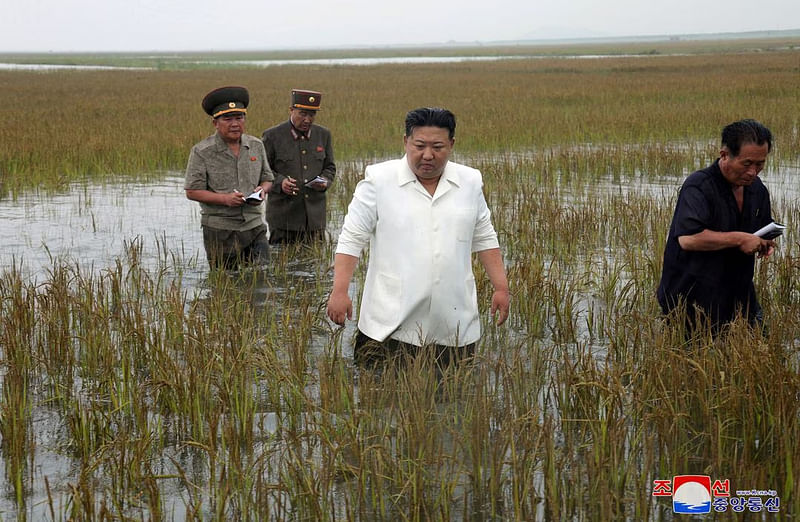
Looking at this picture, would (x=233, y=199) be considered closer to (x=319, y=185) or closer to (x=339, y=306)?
(x=319, y=185)

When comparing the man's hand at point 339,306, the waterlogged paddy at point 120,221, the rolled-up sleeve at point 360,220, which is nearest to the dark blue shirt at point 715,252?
the rolled-up sleeve at point 360,220

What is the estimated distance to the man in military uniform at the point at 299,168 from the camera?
7.16 metres

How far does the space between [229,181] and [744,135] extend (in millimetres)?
3552

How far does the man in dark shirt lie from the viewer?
162 inches

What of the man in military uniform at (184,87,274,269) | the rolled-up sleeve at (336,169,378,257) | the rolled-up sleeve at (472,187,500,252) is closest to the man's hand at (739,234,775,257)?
the rolled-up sleeve at (472,187,500,252)

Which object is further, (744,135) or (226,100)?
(226,100)

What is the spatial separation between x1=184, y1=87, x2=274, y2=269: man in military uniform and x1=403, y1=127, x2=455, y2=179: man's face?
2.47 m

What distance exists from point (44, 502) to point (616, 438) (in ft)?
7.01

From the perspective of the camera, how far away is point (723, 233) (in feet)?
13.6

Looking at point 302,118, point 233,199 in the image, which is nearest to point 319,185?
point 302,118

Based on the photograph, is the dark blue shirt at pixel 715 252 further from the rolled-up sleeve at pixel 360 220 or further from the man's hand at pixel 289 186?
the man's hand at pixel 289 186

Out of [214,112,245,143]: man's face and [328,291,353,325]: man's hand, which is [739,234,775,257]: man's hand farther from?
[214,112,245,143]: man's face

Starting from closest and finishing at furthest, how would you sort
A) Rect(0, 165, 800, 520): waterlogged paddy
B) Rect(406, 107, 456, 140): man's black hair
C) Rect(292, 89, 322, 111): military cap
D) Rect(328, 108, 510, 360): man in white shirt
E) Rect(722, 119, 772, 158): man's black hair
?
1. Rect(0, 165, 800, 520): waterlogged paddy
2. Rect(406, 107, 456, 140): man's black hair
3. Rect(328, 108, 510, 360): man in white shirt
4. Rect(722, 119, 772, 158): man's black hair
5. Rect(292, 89, 322, 111): military cap

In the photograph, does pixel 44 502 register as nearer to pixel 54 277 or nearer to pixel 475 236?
pixel 475 236
